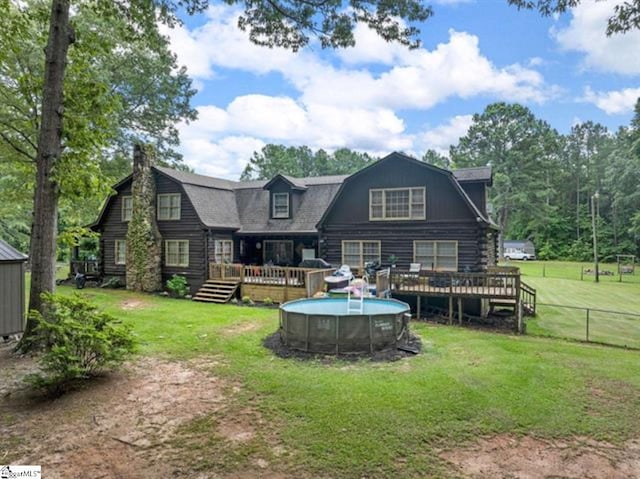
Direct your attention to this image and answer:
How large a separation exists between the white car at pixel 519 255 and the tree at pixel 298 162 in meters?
27.0

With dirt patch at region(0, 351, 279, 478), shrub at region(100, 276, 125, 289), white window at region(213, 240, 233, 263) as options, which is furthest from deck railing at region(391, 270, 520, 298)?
shrub at region(100, 276, 125, 289)

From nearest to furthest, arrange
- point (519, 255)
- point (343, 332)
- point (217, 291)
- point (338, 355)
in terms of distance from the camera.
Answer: point (338, 355)
point (343, 332)
point (217, 291)
point (519, 255)

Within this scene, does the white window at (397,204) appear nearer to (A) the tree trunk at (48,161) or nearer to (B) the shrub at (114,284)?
(A) the tree trunk at (48,161)

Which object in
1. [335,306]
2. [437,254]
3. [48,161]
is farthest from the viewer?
[437,254]

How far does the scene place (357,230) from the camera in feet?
56.8

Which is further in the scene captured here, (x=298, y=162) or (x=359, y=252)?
(x=298, y=162)

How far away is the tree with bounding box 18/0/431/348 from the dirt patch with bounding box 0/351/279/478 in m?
2.77

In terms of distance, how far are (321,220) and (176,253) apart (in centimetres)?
737

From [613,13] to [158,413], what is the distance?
32.0ft

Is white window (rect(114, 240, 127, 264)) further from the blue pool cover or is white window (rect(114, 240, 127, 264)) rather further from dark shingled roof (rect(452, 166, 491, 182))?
dark shingled roof (rect(452, 166, 491, 182))

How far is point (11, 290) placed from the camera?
356 inches

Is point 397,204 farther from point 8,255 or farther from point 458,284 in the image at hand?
point 8,255

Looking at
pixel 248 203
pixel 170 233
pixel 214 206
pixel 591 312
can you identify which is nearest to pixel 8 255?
→ pixel 170 233

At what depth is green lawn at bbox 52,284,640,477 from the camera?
4.75 meters
